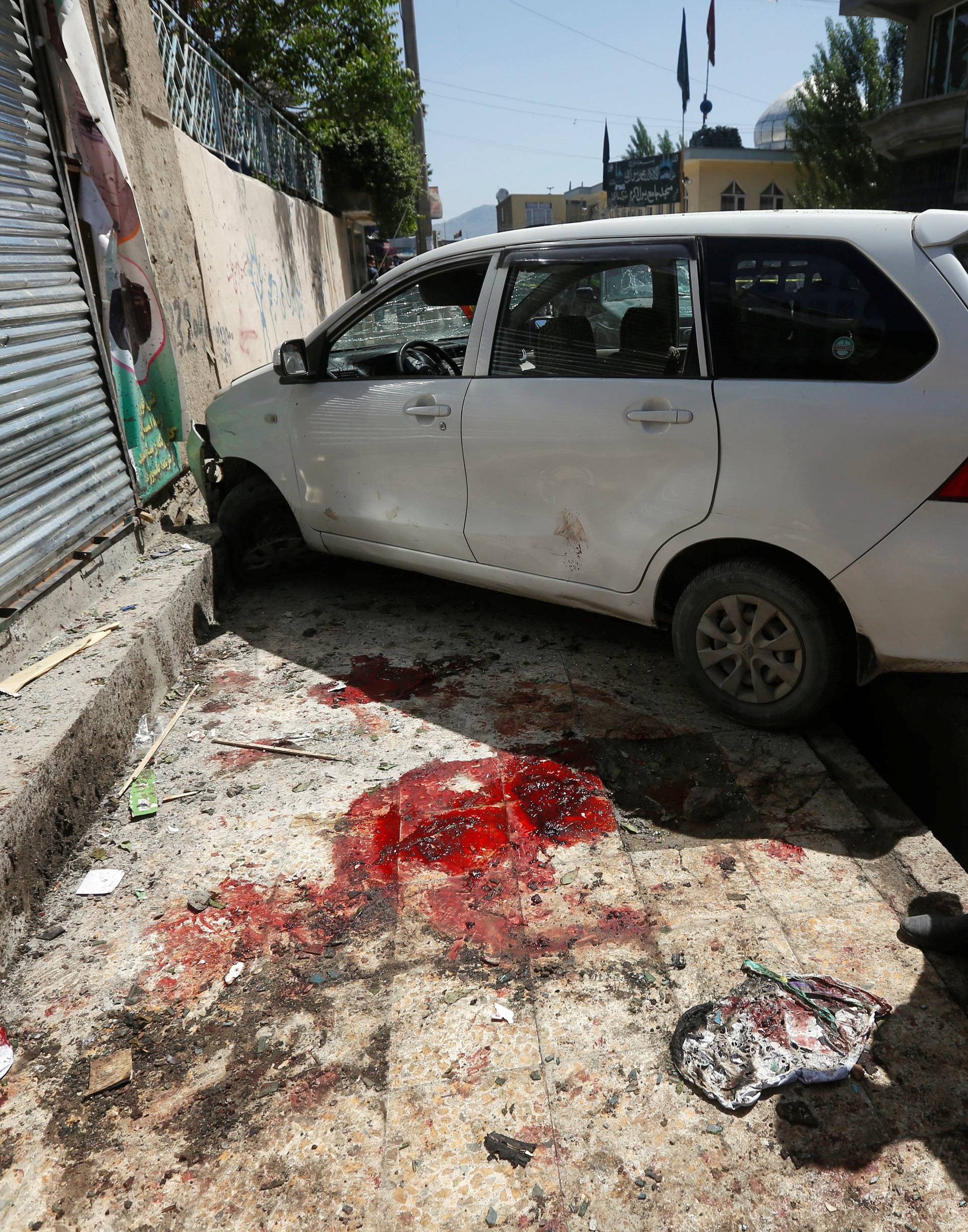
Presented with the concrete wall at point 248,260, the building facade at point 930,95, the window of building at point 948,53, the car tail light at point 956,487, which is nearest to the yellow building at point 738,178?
the building facade at point 930,95

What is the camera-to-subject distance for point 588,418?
3.61 m

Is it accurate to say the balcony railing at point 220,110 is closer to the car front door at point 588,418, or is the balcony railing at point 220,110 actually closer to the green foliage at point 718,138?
the car front door at point 588,418

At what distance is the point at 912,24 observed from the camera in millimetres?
21641

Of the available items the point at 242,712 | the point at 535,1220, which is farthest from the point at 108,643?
the point at 535,1220

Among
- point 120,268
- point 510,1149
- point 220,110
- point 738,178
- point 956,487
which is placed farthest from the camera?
point 738,178

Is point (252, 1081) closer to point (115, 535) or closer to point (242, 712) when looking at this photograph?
point (242, 712)

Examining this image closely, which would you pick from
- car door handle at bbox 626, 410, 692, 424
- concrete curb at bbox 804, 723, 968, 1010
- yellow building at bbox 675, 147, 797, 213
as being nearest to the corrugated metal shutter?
car door handle at bbox 626, 410, 692, 424

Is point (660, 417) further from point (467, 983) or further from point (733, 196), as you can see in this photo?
point (733, 196)

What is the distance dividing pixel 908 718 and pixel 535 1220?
109 inches

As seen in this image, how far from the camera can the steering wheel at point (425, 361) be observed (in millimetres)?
4176

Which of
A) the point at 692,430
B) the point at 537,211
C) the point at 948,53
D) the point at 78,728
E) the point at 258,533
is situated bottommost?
the point at 78,728

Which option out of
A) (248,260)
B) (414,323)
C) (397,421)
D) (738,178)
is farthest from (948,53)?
(397,421)

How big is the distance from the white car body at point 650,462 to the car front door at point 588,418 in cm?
1

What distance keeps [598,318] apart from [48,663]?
2.79 metres
